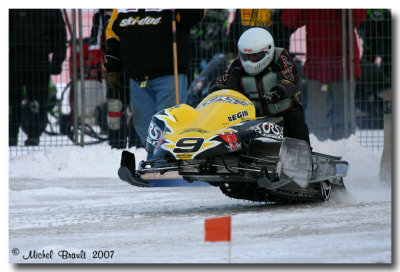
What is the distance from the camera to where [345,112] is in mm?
12742

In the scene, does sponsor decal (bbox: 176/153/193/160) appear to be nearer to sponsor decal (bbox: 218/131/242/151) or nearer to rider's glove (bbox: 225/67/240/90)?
sponsor decal (bbox: 218/131/242/151)

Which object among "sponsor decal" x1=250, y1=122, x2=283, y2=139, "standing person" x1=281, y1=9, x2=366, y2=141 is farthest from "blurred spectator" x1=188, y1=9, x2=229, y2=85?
"sponsor decal" x1=250, y1=122, x2=283, y2=139

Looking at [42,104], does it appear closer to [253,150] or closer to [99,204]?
[99,204]

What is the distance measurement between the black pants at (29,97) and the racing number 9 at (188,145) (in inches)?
226


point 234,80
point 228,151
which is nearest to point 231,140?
point 228,151

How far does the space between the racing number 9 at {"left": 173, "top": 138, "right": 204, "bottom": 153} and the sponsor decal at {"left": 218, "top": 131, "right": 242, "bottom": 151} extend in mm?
180

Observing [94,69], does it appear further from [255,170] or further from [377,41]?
[255,170]

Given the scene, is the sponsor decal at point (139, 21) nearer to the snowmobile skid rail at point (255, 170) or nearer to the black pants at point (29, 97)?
the snowmobile skid rail at point (255, 170)

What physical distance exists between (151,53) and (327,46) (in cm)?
345

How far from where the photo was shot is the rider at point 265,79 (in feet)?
27.1

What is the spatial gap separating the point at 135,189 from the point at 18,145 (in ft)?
10.7

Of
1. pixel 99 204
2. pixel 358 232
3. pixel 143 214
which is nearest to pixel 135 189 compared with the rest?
pixel 99 204

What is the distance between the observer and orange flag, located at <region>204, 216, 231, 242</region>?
17.1 feet

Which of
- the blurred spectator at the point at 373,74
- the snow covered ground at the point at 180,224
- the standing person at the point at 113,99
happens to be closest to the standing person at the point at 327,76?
the blurred spectator at the point at 373,74
